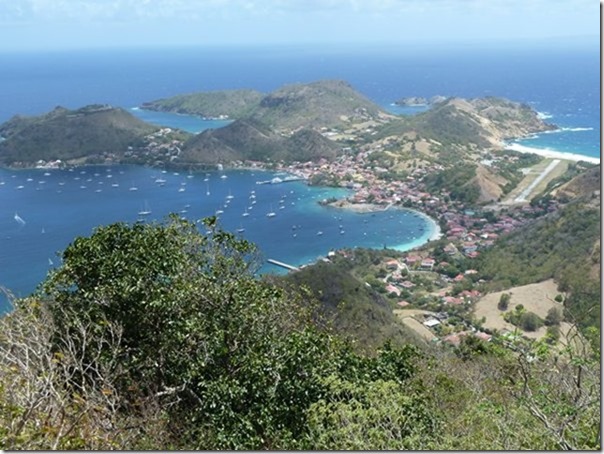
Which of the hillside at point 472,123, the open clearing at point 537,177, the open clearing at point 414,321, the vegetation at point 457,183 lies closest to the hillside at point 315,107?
the hillside at point 472,123

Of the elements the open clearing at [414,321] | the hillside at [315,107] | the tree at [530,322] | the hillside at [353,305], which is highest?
the hillside at [353,305]

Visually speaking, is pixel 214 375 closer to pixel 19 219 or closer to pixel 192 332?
pixel 192 332

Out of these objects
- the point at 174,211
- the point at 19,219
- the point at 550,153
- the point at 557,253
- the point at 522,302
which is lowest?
the point at 550,153

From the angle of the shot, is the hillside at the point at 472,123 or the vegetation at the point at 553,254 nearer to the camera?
the vegetation at the point at 553,254

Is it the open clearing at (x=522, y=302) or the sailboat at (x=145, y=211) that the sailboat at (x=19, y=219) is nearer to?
the sailboat at (x=145, y=211)

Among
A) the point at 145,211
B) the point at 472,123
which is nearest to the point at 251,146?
the point at 145,211

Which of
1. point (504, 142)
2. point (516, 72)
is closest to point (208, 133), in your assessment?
point (504, 142)
